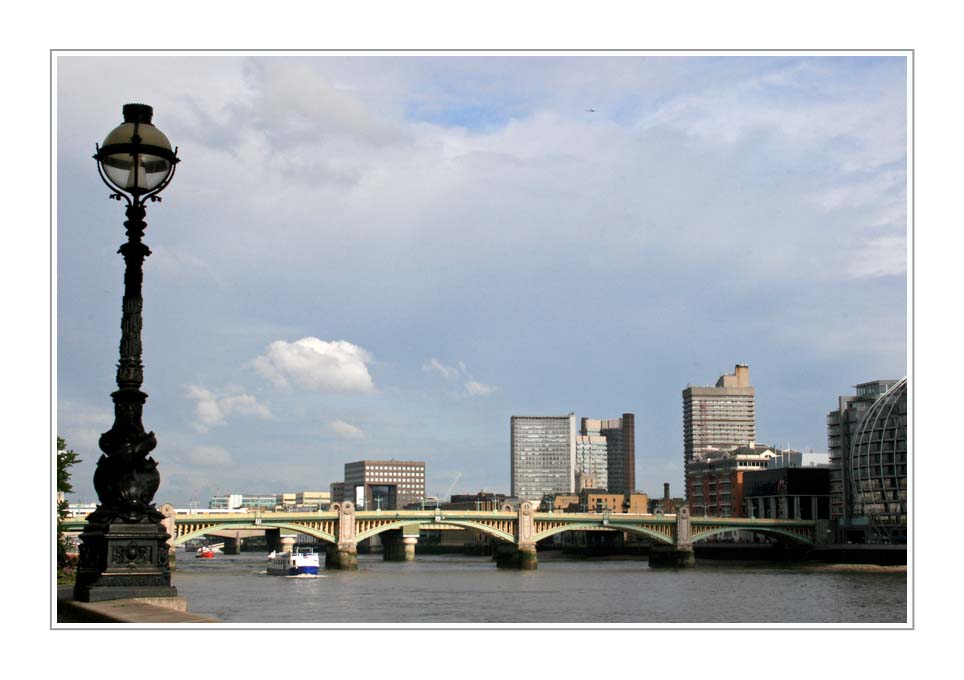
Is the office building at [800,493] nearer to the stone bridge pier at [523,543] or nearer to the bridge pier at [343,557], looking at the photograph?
the stone bridge pier at [523,543]

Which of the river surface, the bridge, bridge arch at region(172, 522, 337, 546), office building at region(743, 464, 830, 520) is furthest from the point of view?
office building at region(743, 464, 830, 520)

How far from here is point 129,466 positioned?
14352 millimetres

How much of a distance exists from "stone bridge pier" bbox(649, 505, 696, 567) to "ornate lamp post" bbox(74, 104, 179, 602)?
107 metres

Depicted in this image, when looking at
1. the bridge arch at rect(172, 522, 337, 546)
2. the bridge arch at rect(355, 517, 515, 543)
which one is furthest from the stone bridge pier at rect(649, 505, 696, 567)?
the bridge arch at rect(172, 522, 337, 546)

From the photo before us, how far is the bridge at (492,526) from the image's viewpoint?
103000 mm

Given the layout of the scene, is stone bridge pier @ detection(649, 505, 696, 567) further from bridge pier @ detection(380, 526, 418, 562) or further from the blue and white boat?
the blue and white boat

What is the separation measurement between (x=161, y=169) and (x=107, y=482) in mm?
3972

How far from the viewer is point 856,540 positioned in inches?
5349

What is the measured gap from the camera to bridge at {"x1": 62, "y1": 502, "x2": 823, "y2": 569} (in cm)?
10300

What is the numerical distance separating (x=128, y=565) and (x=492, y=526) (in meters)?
103

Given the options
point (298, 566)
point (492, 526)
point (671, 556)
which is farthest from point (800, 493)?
point (298, 566)

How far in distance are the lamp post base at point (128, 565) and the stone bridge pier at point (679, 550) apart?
106619 millimetres

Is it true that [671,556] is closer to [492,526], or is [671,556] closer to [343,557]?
[492,526]
